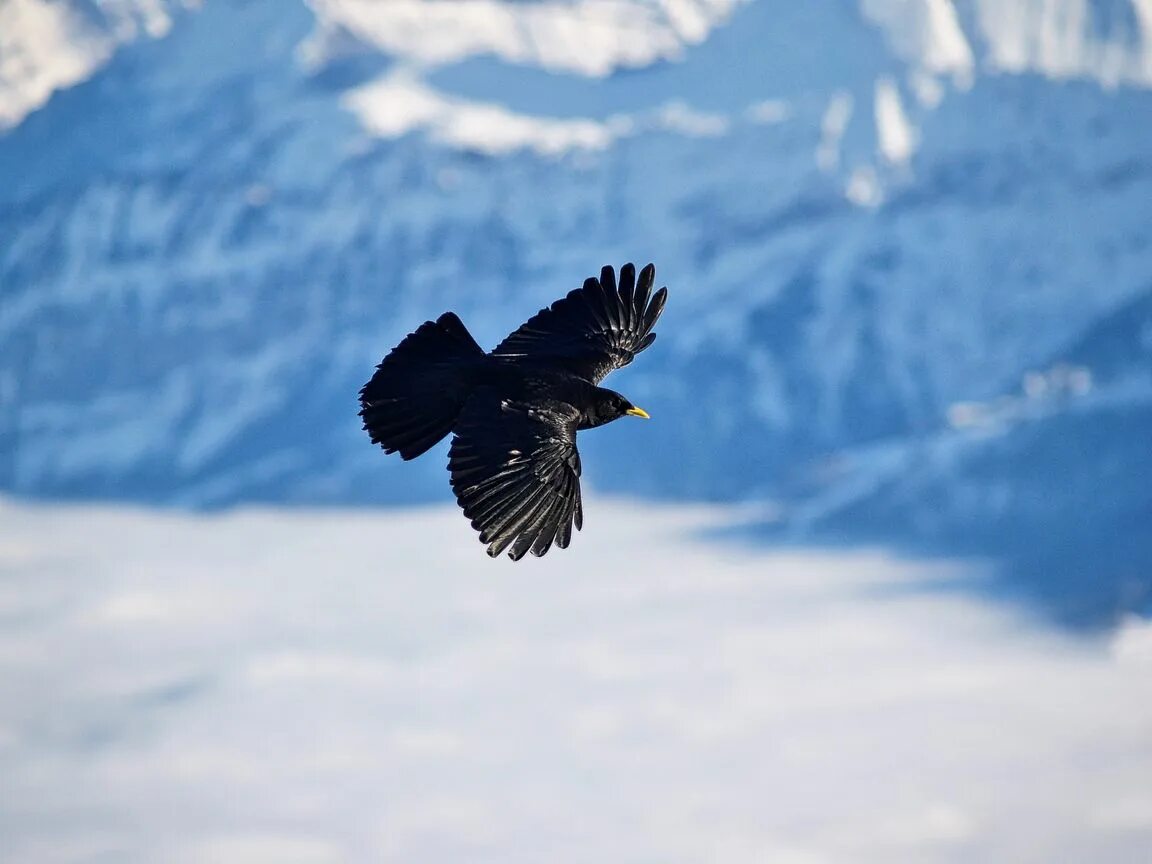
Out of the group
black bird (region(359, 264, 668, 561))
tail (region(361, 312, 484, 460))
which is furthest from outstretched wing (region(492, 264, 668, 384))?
tail (region(361, 312, 484, 460))

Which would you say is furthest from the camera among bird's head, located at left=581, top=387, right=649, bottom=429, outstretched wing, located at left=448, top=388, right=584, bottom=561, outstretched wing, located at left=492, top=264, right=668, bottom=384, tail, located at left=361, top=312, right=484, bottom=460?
outstretched wing, located at left=492, top=264, right=668, bottom=384

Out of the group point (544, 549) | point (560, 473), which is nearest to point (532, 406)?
point (560, 473)

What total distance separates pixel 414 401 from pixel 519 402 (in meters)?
1.15

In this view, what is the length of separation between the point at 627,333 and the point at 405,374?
2.97m

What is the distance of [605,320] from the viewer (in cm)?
1914

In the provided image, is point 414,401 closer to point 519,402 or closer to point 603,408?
point 519,402

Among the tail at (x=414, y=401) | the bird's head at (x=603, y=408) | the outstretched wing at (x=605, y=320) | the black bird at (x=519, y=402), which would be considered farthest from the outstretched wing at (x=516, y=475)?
the outstretched wing at (x=605, y=320)

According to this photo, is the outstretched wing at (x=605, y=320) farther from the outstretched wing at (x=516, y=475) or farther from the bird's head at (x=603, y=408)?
the outstretched wing at (x=516, y=475)

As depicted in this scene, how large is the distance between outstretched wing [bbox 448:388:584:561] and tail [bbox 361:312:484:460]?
0.57 metres

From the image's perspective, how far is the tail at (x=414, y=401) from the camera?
16.8 meters

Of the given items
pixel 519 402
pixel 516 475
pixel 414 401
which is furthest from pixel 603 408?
pixel 516 475

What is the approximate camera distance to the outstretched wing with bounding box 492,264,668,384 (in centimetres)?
1883

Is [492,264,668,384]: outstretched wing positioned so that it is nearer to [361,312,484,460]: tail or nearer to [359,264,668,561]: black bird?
[359,264,668,561]: black bird

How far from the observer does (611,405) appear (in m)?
17.2
